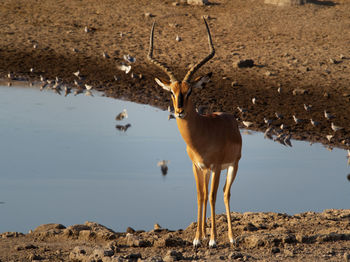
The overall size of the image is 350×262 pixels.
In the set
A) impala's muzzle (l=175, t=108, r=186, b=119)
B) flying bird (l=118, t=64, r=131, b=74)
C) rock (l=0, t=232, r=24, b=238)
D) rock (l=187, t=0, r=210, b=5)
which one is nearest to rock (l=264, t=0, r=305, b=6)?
rock (l=187, t=0, r=210, b=5)

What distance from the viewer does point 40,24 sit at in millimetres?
28500

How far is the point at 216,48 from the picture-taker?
84.2 feet

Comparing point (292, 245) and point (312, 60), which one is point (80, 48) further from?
point (292, 245)

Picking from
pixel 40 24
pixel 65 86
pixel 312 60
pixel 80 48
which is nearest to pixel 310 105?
pixel 312 60

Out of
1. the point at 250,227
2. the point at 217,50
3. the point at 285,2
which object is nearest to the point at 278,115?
the point at 217,50

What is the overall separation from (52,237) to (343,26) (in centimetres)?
1959

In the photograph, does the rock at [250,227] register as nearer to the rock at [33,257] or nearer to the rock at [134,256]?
the rock at [134,256]

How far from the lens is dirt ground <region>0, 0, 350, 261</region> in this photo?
20906 millimetres

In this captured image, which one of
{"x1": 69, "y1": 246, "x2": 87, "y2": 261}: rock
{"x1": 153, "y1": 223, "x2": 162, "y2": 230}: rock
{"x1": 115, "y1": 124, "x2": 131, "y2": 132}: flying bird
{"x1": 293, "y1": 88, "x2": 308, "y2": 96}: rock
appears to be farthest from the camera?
{"x1": 293, "y1": 88, "x2": 308, "y2": 96}: rock

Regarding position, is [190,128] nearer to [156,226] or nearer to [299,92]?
[156,226]

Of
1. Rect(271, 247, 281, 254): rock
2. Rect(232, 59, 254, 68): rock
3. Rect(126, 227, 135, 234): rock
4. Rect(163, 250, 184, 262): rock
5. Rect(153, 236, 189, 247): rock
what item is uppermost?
Rect(232, 59, 254, 68): rock

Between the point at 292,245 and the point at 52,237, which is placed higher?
the point at 292,245

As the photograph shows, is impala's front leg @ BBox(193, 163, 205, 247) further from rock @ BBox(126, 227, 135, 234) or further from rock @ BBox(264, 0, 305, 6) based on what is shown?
rock @ BBox(264, 0, 305, 6)

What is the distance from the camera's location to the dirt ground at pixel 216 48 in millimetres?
20906
